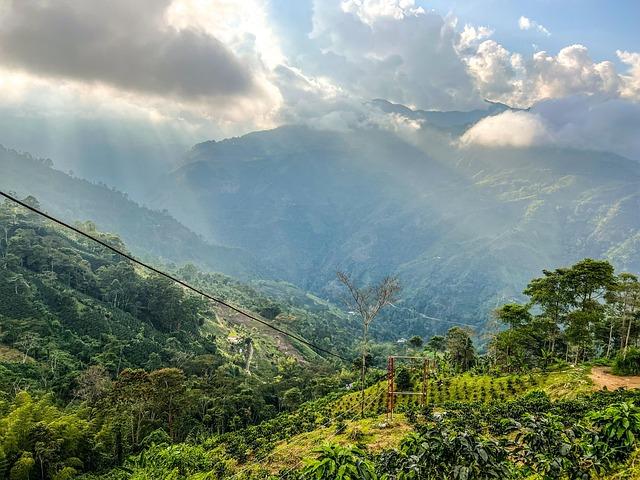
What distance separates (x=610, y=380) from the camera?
26203 mm

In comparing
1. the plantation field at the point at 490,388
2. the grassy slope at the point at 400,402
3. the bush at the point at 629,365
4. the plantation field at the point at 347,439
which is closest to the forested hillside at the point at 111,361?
the plantation field at the point at 347,439

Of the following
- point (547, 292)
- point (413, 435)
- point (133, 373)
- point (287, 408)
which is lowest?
point (287, 408)

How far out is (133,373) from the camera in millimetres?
36125

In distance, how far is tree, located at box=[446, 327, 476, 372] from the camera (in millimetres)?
52812

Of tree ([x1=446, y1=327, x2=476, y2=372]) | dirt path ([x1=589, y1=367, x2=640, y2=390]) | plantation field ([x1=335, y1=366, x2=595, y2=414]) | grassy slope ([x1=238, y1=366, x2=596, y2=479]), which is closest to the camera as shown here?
grassy slope ([x1=238, y1=366, x2=596, y2=479])

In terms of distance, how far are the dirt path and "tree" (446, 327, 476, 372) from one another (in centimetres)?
2402

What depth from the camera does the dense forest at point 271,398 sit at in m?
8.08

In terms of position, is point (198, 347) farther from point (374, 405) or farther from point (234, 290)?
point (234, 290)

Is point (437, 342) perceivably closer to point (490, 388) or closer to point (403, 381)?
point (403, 381)

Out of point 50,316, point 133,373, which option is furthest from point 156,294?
point 133,373

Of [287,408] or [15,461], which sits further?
[287,408]

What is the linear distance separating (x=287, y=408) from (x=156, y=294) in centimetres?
4833

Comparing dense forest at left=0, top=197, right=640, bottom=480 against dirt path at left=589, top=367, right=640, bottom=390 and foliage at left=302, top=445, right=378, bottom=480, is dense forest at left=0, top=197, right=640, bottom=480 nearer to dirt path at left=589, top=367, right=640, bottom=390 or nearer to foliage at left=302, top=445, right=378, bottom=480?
foliage at left=302, top=445, right=378, bottom=480

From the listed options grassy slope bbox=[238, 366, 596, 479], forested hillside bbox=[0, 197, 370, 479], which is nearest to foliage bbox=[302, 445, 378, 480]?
grassy slope bbox=[238, 366, 596, 479]
